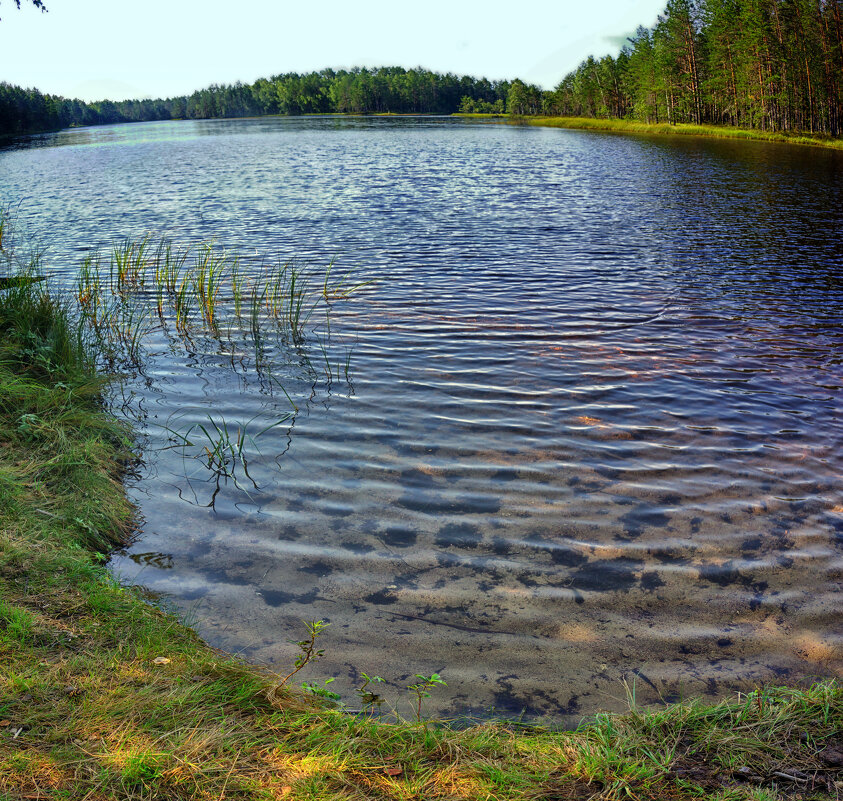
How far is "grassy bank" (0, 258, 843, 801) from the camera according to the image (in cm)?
273

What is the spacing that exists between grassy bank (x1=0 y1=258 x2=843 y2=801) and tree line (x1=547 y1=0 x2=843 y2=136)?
6397 centimetres

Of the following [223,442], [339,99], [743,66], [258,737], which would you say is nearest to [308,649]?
[258,737]

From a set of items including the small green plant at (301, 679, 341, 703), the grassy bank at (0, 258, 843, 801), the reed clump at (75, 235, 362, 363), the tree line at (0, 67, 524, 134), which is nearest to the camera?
the grassy bank at (0, 258, 843, 801)

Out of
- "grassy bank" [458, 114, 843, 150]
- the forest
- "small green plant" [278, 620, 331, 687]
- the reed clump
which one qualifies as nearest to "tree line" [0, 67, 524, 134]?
the forest

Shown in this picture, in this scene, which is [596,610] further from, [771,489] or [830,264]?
[830,264]

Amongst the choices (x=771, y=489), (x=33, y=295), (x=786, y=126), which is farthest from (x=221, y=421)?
(x=786, y=126)

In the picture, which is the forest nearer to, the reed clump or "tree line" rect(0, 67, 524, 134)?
"tree line" rect(0, 67, 524, 134)

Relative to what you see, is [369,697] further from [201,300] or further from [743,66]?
[743,66]

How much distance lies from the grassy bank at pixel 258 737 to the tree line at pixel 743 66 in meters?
64.0

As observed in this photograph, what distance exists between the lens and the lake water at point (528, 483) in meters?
4.23

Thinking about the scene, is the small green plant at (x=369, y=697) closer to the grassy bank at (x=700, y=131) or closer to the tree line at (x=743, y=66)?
the grassy bank at (x=700, y=131)

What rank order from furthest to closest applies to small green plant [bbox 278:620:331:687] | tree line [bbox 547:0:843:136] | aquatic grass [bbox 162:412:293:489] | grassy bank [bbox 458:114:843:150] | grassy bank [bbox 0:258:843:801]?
1. tree line [bbox 547:0:843:136]
2. grassy bank [bbox 458:114:843:150]
3. aquatic grass [bbox 162:412:293:489]
4. small green plant [bbox 278:620:331:687]
5. grassy bank [bbox 0:258:843:801]

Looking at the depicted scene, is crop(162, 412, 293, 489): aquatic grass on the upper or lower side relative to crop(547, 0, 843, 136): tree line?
lower

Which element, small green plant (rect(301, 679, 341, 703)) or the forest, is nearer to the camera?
small green plant (rect(301, 679, 341, 703))
